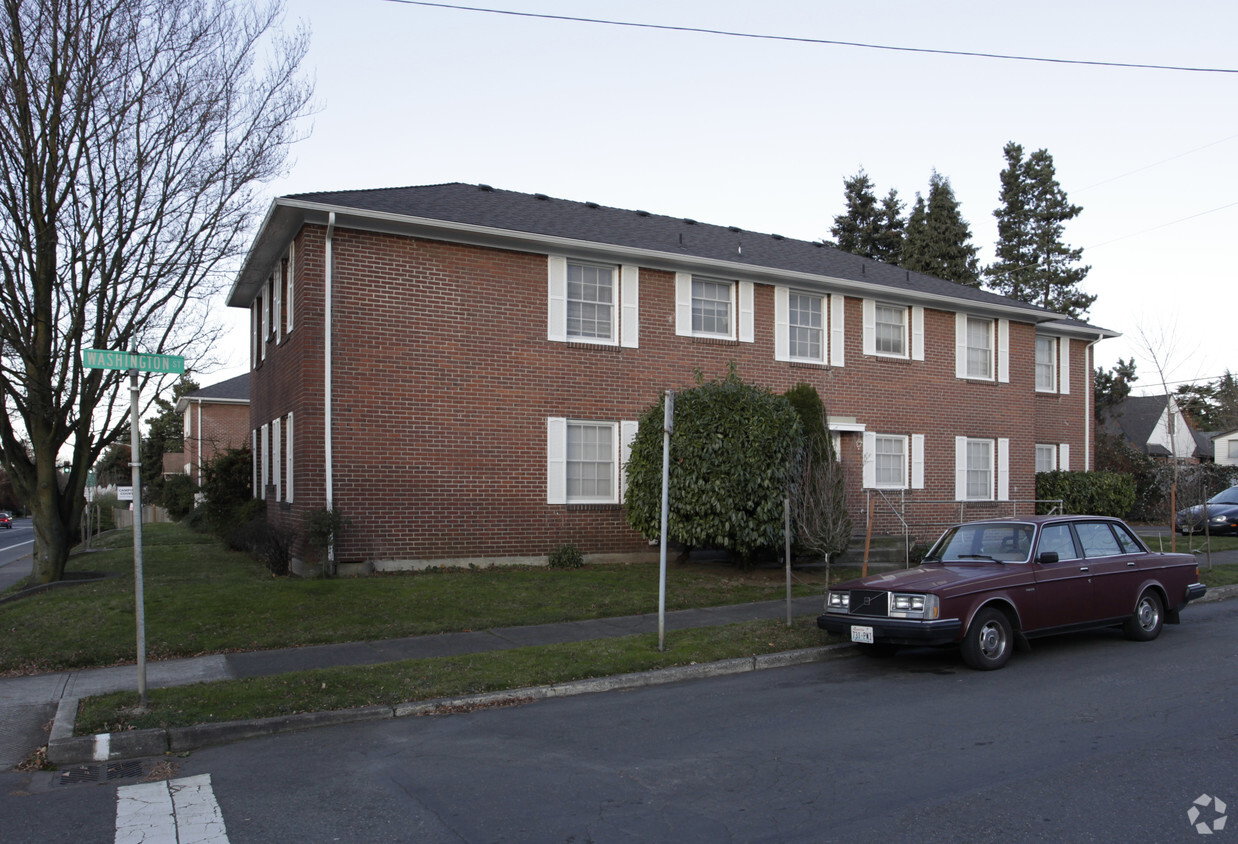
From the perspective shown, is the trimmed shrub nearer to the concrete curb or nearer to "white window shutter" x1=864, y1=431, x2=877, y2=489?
the concrete curb

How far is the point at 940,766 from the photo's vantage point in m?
5.94

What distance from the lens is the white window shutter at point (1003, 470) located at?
73.2 ft

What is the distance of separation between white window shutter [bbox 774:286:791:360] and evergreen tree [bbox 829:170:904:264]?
27.9 m

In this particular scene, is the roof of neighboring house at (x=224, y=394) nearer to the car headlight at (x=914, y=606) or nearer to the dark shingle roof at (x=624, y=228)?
the dark shingle roof at (x=624, y=228)

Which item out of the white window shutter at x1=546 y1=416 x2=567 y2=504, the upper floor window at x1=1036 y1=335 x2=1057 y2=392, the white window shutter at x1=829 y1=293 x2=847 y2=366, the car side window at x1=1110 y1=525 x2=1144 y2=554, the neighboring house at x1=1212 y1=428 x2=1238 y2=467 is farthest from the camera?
the neighboring house at x1=1212 y1=428 x2=1238 y2=467

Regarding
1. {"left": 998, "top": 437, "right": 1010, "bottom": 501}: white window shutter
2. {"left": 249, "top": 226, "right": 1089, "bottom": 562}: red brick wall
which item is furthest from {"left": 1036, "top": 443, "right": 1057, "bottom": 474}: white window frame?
{"left": 249, "top": 226, "right": 1089, "bottom": 562}: red brick wall

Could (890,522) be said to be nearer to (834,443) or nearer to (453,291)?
(834,443)

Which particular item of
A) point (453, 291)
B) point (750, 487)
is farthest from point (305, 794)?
point (453, 291)

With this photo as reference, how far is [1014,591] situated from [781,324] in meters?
10.4

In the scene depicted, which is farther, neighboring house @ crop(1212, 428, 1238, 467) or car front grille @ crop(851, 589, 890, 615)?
neighboring house @ crop(1212, 428, 1238, 467)

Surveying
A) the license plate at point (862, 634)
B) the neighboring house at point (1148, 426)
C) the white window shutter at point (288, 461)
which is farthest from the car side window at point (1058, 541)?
the neighboring house at point (1148, 426)

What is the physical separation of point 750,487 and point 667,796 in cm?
909

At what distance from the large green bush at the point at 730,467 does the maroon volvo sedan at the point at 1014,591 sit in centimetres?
395

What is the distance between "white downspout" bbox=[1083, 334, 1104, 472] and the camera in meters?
25.9
